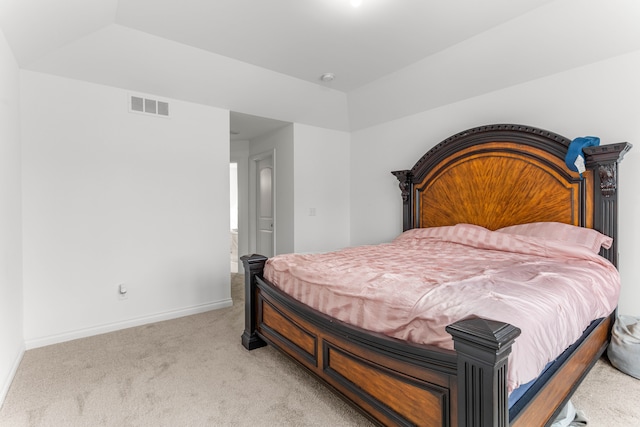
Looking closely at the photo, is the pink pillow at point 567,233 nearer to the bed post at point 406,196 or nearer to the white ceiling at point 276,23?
the bed post at point 406,196

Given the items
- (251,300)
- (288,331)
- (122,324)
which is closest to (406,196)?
(251,300)

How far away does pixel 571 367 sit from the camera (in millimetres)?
1722

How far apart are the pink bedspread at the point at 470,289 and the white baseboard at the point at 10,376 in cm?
174

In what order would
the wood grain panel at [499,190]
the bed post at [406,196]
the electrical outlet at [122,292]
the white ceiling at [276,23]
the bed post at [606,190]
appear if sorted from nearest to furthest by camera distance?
the white ceiling at [276,23], the bed post at [606,190], the wood grain panel at [499,190], the electrical outlet at [122,292], the bed post at [406,196]

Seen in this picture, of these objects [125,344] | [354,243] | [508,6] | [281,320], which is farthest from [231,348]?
[508,6]

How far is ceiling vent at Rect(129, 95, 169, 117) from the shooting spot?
321 cm

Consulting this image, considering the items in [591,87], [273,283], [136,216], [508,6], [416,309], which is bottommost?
[273,283]

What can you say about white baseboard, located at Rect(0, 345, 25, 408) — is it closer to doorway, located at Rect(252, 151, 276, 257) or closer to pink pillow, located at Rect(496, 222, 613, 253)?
doorway, located at Rect(252, 151, 276, 257)

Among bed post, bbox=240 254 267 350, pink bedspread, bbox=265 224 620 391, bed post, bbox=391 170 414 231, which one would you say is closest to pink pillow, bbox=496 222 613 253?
pink bedspread, bbox=265 224 620 391

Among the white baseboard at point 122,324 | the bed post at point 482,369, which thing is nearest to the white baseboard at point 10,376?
the white baseboard at point 122,324

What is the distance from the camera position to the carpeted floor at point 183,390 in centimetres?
179

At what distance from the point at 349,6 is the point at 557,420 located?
2.96 meters

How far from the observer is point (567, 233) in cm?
255

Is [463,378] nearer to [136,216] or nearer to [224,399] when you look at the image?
[224,399]
